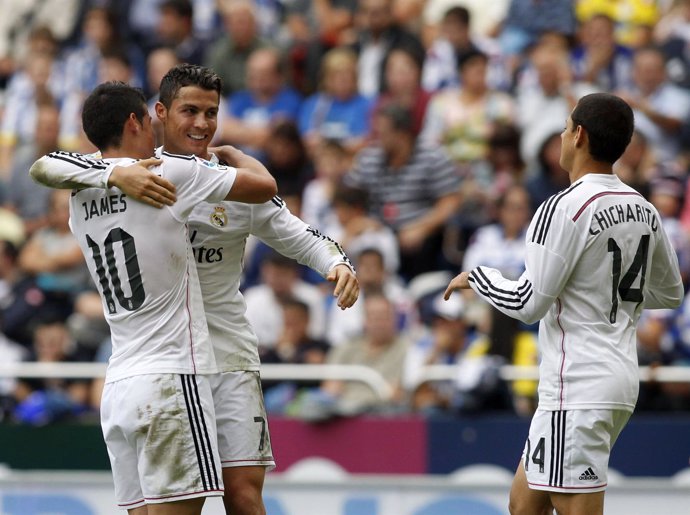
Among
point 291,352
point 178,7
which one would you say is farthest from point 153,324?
point 178,7

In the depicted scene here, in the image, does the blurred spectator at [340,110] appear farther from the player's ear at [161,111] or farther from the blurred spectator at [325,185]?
the player's ear at [161,111]

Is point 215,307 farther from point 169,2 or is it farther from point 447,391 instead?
point 169,2

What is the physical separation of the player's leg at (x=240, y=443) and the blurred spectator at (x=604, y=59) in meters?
6.68

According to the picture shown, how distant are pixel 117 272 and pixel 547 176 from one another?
6.16m

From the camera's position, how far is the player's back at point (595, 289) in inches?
211

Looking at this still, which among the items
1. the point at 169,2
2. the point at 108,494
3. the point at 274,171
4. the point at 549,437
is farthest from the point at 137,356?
the point at 169,2

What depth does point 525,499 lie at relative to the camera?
18.5 ft

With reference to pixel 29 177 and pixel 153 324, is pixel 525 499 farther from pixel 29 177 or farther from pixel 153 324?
pixel 29 177

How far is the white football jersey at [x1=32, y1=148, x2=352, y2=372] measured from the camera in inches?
230

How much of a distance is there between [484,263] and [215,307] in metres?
4.88

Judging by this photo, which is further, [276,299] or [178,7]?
[178,7]

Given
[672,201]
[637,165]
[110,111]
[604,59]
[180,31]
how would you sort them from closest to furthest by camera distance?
[110,111]
[672,201]
[637,165]
[604,59]
[180,31]

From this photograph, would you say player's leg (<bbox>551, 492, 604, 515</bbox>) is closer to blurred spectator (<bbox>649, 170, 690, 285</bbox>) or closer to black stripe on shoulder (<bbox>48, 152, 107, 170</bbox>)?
black stripe on shoulder (<bbox>48, 152, 107, 170</bbox>)

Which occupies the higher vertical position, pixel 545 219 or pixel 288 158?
pixel 288 158
